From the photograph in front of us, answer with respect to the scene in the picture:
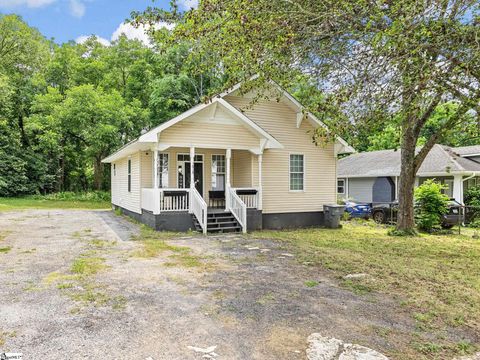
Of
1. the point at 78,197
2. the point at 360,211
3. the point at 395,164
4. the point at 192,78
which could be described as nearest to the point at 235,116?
the point at 360,211

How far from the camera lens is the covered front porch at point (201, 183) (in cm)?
1200

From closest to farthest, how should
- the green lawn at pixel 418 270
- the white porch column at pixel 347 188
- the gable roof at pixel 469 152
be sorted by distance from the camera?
the green lawn at pixel 418 270
the gable roof at pixel 469 152
the white porch column at pixel 347 188

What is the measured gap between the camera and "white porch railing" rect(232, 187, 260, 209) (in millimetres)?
12976

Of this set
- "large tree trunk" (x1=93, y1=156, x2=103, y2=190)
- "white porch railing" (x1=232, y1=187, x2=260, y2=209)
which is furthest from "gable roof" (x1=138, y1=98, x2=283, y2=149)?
"large tree trunk" (x1=93, y1=156, x2=103, y2=190)

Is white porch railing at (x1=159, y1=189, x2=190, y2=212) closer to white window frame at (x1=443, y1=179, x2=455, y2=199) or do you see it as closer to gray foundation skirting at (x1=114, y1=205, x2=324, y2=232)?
gray foundation skirting at (x1=114, y1=205, x2=324, y2=232)

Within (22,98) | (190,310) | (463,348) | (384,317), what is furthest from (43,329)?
(22,98)

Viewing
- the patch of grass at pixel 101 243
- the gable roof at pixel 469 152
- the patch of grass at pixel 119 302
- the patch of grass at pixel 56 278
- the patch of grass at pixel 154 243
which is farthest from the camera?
the gable roof at pixel 469 152

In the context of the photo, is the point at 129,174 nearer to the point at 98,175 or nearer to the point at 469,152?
the point at 98,175

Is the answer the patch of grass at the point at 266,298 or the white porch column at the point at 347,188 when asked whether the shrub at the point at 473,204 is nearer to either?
the white porch column at the point at 347,188

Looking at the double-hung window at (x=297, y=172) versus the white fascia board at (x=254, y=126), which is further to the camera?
the double-hung window at (x=297, y=172)

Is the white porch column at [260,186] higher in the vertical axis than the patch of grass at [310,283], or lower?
higher

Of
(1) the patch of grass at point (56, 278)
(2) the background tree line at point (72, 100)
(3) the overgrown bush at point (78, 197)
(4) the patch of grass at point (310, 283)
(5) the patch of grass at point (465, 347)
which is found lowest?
(5) the patch of grass at point (465, 347)

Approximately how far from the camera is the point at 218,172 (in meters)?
14.5
